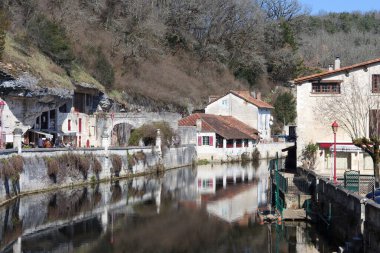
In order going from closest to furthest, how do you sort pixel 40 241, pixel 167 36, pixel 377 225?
1. pixel 377 225
2. pixel 40 241
3. pixel 167 36

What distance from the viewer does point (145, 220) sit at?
93.0 ft

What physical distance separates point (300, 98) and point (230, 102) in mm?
40597

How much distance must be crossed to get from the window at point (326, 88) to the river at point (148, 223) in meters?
6.09

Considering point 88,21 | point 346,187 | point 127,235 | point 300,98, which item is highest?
point 88,21

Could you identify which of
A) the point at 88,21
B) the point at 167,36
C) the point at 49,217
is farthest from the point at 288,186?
the point at 167,36

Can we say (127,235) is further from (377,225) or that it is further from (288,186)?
(377,225)

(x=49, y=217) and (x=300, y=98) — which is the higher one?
(x=300, y=98)

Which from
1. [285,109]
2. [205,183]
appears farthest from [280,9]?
[205,183]

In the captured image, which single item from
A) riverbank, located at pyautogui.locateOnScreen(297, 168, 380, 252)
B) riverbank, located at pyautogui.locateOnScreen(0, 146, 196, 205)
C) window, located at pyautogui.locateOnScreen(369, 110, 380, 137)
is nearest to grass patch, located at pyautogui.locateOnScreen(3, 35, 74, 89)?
riverbank, located at pyautogui.locateOnScreen(0, 146, 196, 205)

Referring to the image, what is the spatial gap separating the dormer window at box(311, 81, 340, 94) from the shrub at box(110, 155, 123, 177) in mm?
14745

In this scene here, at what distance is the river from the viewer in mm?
22953

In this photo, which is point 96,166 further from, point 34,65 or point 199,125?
point 199,125

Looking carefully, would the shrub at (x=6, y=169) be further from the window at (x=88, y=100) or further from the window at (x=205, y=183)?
the window at (x=88, y=100)

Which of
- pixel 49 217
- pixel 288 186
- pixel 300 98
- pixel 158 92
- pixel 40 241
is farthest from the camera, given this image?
pixel 158 92
